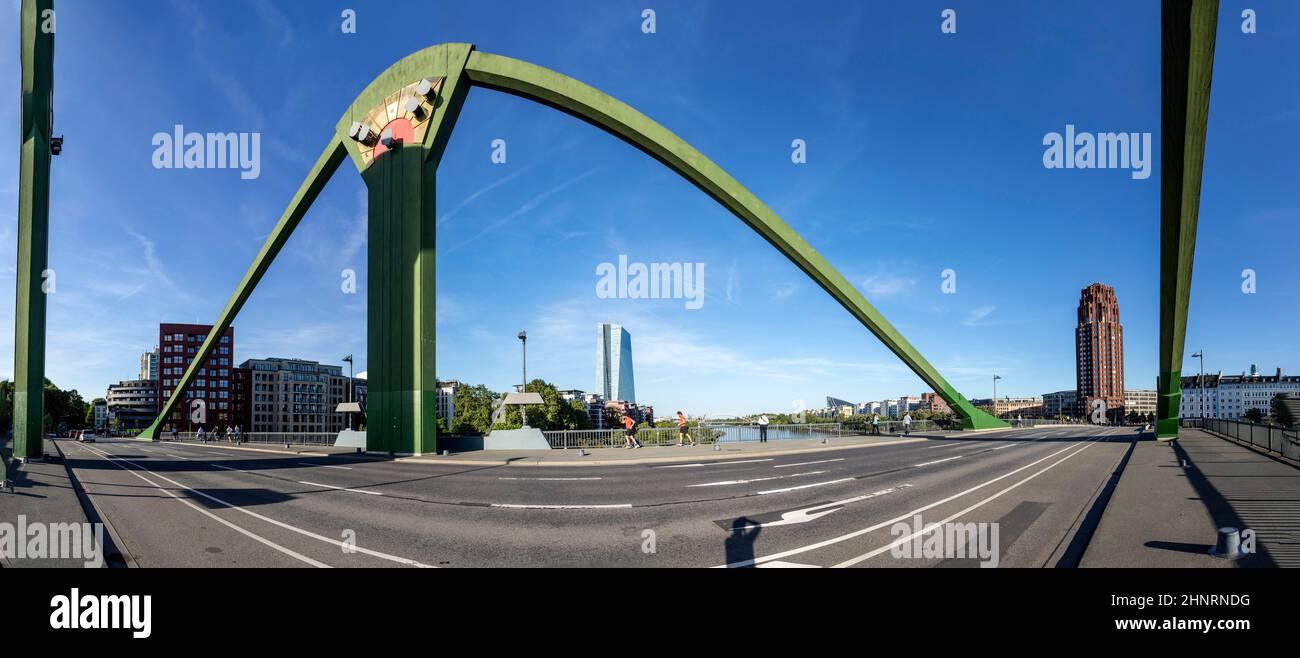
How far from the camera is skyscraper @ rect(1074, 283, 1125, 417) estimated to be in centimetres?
Answer: 14375

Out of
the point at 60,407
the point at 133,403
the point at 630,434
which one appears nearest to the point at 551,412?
the point at 630,434

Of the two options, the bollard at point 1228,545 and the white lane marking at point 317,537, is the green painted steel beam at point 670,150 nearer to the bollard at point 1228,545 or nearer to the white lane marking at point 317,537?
the white lane marking at point 317,537

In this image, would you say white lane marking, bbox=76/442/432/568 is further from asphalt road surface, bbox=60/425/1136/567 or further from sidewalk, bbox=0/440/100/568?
sidewalk, bbox=0/440/100/568

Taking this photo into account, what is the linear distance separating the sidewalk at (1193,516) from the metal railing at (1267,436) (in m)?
4.35

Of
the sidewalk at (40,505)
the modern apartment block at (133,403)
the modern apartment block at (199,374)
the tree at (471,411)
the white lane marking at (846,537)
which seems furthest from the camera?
the modern apartment block at (133,403)

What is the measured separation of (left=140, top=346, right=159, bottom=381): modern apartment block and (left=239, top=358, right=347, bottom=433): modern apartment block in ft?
232

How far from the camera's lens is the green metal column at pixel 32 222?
65.7 feet

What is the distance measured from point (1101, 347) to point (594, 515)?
19722 centimetres

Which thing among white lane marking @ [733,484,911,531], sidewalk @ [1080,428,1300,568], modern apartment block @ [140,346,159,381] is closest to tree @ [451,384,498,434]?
white lane marking @ [733,484,911,531]

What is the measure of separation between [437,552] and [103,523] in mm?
6042

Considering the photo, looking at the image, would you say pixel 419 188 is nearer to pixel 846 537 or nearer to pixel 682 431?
pixel 682 431

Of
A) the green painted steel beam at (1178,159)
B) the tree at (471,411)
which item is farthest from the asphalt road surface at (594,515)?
the tree at (471,411)
